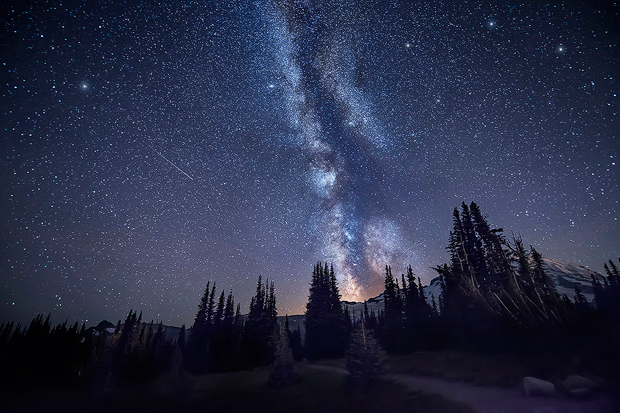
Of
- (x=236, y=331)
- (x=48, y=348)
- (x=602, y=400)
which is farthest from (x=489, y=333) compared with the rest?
(x=48, y=348)

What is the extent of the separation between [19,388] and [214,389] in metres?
31.7

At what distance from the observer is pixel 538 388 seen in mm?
15328

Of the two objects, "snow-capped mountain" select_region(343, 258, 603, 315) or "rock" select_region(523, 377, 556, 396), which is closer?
"rock" select_region(523, 377, 556, 396)

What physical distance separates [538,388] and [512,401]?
7.49ft

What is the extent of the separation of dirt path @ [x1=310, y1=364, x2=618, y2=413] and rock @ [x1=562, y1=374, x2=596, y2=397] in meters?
0.59

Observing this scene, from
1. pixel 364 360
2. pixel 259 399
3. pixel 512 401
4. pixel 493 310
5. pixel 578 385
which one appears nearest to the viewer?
pixel 493 310

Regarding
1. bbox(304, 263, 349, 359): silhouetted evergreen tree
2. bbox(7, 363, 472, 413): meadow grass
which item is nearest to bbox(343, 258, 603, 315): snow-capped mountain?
bbox(304, 263, 349, 359): silhouetted evergreen tree

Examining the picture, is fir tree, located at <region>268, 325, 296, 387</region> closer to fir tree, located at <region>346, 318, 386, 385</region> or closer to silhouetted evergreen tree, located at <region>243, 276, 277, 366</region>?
fir tree, located at <region>346, 318, 386, 385</region>

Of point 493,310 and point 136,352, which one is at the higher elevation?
point 493,310

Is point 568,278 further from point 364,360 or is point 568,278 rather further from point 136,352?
point 136,352

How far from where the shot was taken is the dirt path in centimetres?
1288

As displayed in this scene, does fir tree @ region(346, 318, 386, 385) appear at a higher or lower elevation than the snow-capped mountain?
lower

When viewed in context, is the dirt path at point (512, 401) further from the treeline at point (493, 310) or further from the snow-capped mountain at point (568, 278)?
the snow-capped mountain at point (568, 278)

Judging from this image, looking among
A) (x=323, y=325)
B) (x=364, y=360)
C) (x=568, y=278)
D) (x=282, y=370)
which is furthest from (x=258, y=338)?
(x=568, y=278)
